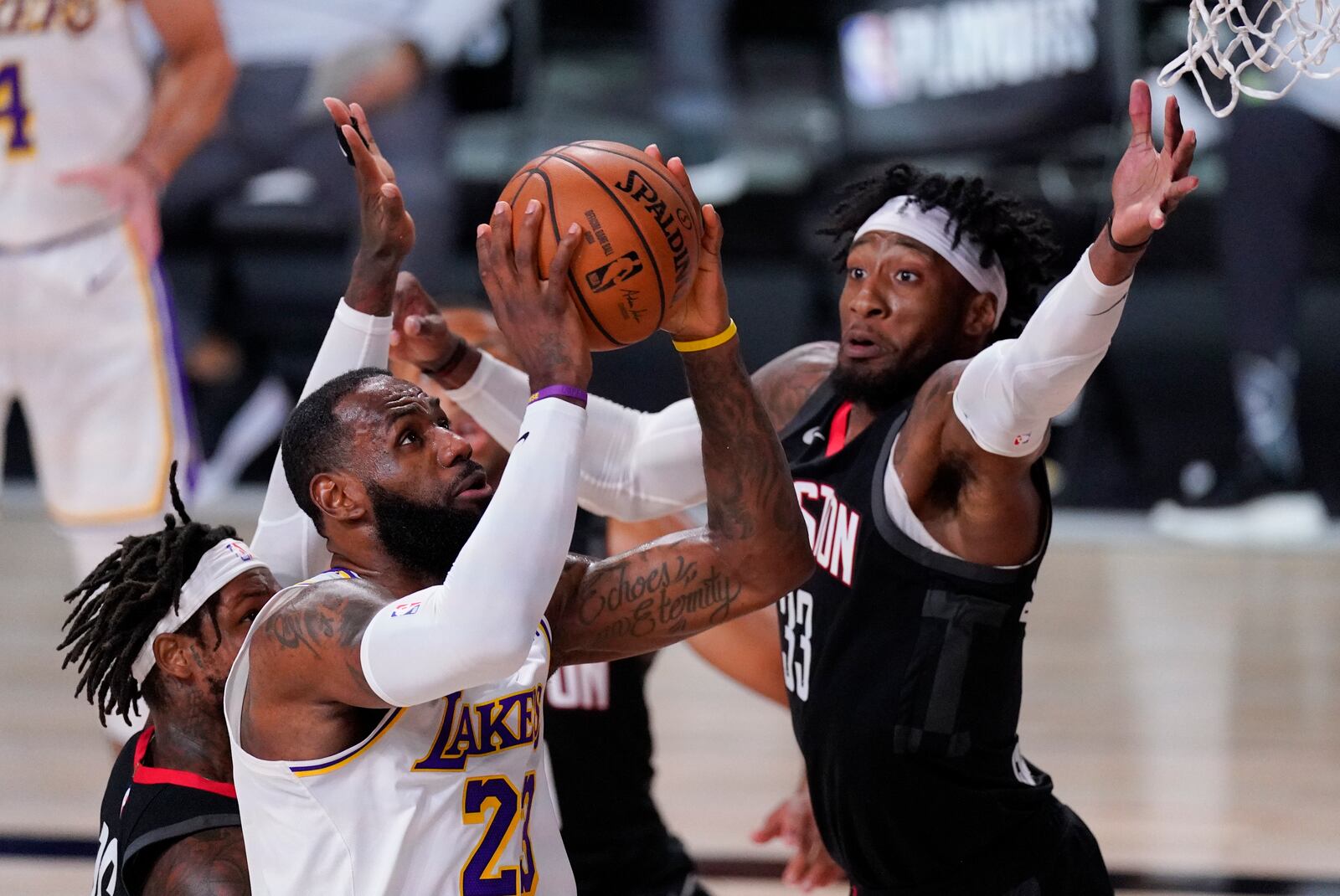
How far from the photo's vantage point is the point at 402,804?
2.17m

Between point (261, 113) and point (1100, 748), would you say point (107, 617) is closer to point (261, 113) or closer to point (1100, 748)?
point (1100, 748)

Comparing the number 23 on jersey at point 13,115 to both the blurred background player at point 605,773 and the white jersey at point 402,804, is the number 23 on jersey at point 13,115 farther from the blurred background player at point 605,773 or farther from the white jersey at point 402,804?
the white jersey at point 402,804

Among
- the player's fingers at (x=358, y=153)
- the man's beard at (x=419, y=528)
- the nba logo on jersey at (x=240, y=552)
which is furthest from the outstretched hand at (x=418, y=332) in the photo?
the man's beard at (x=419, y=528)

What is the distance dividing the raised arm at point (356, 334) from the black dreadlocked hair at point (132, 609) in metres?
0.23

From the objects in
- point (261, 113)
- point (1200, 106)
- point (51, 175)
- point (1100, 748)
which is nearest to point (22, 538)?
point (261, 113)

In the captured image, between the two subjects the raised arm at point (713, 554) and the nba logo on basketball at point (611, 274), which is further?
the raised arm at point (713, 554)

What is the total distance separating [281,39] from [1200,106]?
458 centimetres

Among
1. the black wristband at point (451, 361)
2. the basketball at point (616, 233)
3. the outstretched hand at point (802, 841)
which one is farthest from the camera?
the outstretched hand at point (802, 841)

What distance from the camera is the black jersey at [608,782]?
11.1 feet

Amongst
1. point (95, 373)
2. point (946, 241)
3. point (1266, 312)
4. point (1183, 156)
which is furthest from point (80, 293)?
point (1266, 312)

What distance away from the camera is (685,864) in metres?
3.45

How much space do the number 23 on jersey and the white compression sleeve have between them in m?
3.99

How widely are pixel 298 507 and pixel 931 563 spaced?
110 cm

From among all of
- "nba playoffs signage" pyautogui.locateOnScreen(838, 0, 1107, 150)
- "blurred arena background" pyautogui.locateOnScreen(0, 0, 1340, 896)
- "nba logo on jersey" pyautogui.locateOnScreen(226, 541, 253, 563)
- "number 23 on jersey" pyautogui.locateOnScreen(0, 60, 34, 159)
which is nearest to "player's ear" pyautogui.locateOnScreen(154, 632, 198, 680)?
"nba logo on jersey" pyautogui.locateOnScreen(226, 541, 253, 563)
